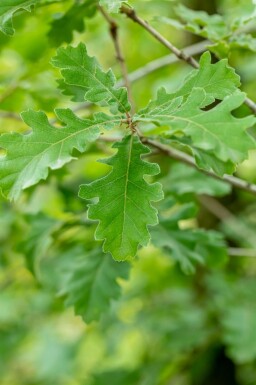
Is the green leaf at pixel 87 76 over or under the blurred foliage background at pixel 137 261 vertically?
over

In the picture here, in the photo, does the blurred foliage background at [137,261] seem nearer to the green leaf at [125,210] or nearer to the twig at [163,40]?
the twig at [163,40]

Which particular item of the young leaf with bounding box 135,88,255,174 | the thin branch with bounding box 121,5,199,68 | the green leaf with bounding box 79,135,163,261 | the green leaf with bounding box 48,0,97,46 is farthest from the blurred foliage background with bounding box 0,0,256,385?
the young leaf with bounding box 135,88,255,174

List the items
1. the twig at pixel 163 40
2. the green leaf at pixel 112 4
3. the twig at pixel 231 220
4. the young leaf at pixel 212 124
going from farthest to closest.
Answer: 1. the twig at pixel 231 220
2. the twig at pixel 163 40
3. the green leaf at pixel 112 4
4. the young leaf at pixel 212 124

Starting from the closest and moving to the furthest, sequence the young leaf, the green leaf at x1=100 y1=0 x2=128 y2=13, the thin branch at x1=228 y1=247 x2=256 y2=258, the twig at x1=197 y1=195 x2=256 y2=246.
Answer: the young leaf → the green leaf at x1=100 y1=0 x2=128 y2=13 → the thin branch at x1=228 y1=247 x2=256 y2=258 → the twig at x1=197 y1=195 x2=256 y2=246

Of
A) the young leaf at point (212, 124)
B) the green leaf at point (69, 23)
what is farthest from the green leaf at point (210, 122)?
the green leaf at point (69, 23)

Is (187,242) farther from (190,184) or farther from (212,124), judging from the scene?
(212,124)

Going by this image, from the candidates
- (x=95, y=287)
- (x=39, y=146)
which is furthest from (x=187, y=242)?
(x=39, y=146)

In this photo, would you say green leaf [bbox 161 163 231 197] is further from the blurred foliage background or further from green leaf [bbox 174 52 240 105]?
green leaf [bbox 174 52 240 105]

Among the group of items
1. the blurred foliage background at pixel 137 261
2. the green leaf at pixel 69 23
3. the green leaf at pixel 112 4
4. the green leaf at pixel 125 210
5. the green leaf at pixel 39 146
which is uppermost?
the green leaf at pixel 112 4
